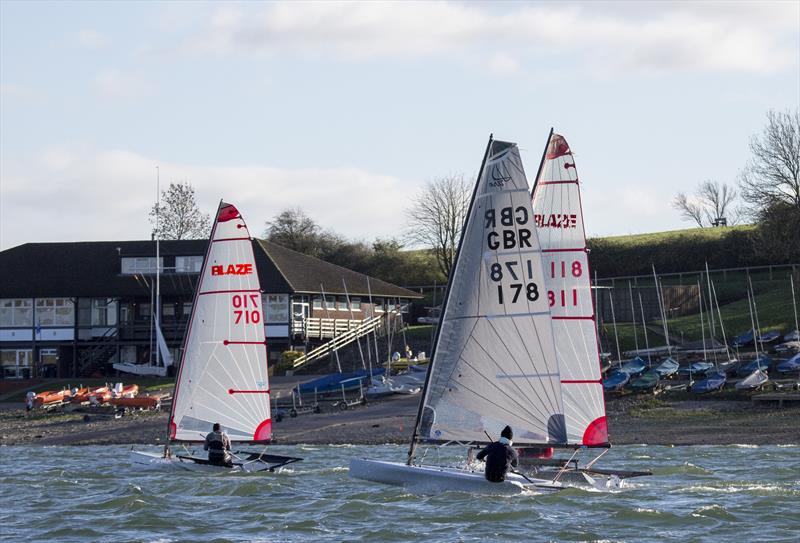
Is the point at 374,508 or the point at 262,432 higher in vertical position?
the point at 262,432

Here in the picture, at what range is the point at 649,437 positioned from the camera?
38.8 m

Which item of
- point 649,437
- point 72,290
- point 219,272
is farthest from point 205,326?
point 72,290

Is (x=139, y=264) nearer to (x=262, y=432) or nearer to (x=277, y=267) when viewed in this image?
(x=277, y=267)

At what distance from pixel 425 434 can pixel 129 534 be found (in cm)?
593

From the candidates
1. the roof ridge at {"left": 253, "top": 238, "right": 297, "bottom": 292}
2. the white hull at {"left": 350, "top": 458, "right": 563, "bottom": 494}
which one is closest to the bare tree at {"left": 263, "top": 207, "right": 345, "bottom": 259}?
the roof ridge at {"left": 253, "top": 238, "right": 297, "bottom": 292}

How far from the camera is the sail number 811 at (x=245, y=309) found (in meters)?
29.0

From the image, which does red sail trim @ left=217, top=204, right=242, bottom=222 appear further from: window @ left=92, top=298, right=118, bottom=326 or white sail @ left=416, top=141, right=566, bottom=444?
window @ left=92, top=298, right=118, bottom=326

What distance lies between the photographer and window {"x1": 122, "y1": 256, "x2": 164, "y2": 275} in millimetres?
67250

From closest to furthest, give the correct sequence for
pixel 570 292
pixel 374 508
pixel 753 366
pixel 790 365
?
pixel 374 508 → pixel 570 292 → pixel 790 365 → pixel 753 366

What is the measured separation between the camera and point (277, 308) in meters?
62.8

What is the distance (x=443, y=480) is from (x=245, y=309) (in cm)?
758

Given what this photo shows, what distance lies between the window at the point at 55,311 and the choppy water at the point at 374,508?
34341 millimetres

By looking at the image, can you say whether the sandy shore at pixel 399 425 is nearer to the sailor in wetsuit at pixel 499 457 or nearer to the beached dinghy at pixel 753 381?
the beached dinghy at pixel 753 381

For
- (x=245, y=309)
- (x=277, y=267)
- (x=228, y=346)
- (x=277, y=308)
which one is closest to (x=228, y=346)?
(x=228, y=346)
